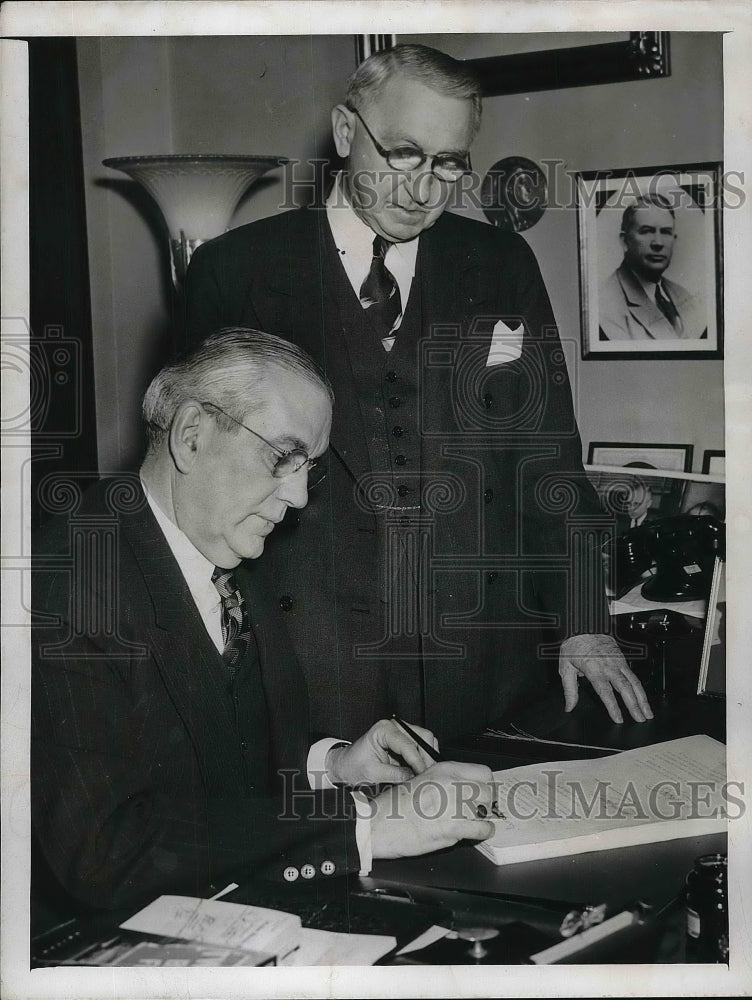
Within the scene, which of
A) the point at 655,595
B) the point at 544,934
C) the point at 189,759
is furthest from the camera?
the point at 655,595

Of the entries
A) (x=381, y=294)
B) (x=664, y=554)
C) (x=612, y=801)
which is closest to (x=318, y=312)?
(x=381, y=294)

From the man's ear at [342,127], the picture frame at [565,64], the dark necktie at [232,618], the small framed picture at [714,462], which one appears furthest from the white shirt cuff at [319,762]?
the picture frame at [565,64]

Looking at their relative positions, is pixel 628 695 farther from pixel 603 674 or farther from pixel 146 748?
pixel 146 748

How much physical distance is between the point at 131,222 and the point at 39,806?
1.12 m

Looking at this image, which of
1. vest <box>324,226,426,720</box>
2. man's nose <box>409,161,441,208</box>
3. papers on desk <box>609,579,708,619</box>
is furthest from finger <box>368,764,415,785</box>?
man's nose <box>409,161,441,208</box>

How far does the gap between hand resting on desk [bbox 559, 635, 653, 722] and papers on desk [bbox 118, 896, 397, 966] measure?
0.63m

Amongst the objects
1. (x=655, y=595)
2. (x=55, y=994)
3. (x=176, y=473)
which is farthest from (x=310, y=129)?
(x=55, y=994)

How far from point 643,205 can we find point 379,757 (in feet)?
3.85

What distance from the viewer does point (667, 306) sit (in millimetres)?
1855

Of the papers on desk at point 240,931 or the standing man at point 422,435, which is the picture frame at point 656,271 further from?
the papers on desk at point 240,931

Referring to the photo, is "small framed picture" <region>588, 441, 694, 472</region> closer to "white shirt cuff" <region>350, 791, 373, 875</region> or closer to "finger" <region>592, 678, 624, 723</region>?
"finger" <region>592, 678, 624, 723</region>

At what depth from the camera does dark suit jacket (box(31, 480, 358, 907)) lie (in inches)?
68.8

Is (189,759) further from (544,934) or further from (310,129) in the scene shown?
(310,129)

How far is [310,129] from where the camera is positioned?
5.89 feet
